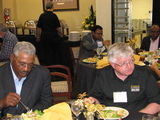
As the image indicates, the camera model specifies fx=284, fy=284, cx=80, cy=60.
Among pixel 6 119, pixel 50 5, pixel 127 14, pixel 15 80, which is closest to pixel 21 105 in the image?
pixel 15 80

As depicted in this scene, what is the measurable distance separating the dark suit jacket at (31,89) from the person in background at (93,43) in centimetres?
282

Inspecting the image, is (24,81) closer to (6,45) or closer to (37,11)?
(6,45)

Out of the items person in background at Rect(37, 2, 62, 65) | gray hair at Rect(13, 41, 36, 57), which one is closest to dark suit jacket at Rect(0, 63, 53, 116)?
gray hair at Rect(13, 41, 36, 57)

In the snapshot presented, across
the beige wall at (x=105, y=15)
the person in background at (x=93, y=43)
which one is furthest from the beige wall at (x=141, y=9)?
the person in background at (x=93, y=43)

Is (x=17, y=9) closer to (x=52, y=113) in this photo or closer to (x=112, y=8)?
(x=112, y=8)

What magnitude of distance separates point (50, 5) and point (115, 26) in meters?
1.83

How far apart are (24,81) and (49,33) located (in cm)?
511

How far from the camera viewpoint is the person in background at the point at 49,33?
24.2ft

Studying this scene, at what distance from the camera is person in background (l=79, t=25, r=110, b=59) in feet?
17.7

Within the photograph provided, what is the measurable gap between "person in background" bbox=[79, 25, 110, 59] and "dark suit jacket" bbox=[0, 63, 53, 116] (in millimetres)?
2821

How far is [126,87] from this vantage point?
8.09 ft

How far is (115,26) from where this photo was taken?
7676mm

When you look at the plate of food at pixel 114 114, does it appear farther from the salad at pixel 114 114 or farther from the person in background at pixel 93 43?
the person in background at pixel 93 43

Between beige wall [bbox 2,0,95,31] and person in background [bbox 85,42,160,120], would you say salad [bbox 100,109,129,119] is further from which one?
beige wall [bbox 2,0,95,31]
